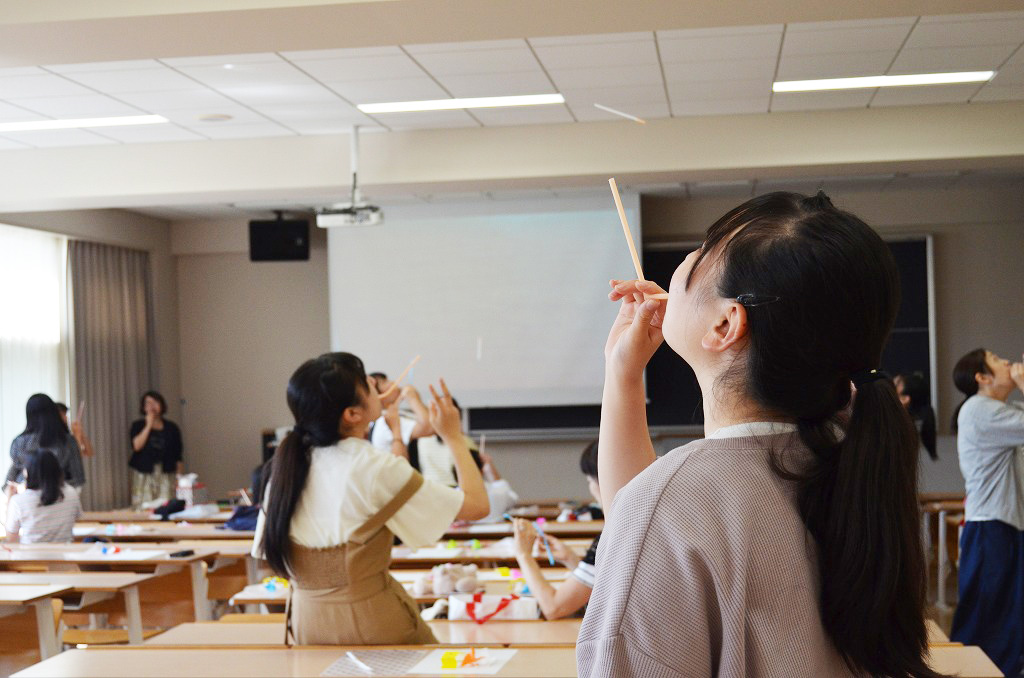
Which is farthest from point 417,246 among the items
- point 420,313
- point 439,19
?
point 439,19

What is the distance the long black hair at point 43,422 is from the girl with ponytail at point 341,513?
459 centimetres

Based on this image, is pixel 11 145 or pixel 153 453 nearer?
pixel 11 145

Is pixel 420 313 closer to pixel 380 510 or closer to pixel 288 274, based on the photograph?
pixel 288 274

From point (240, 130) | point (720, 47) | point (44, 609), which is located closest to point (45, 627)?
point (44, 609)

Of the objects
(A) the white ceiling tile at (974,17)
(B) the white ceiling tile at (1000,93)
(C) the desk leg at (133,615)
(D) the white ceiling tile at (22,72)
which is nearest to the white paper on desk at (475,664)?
(C) the desk leg at (133,615)

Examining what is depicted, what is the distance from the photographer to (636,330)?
1161 millimetres

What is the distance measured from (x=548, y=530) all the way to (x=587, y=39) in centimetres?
264

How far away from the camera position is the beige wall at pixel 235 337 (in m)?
11.1

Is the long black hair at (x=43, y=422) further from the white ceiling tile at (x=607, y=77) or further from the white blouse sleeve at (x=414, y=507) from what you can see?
the white blouse sleeve at (x=414, y=507)

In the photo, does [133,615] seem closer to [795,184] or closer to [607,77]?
[607,77]

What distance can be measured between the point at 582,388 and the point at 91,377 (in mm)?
4637

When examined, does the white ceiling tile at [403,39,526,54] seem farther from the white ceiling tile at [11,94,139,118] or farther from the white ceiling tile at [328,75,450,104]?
the white ceiling tile at [11,94,139,118]

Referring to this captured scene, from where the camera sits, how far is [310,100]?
20.7 ft

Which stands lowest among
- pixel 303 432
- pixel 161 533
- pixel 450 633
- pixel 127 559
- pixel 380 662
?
pixel 161 533
